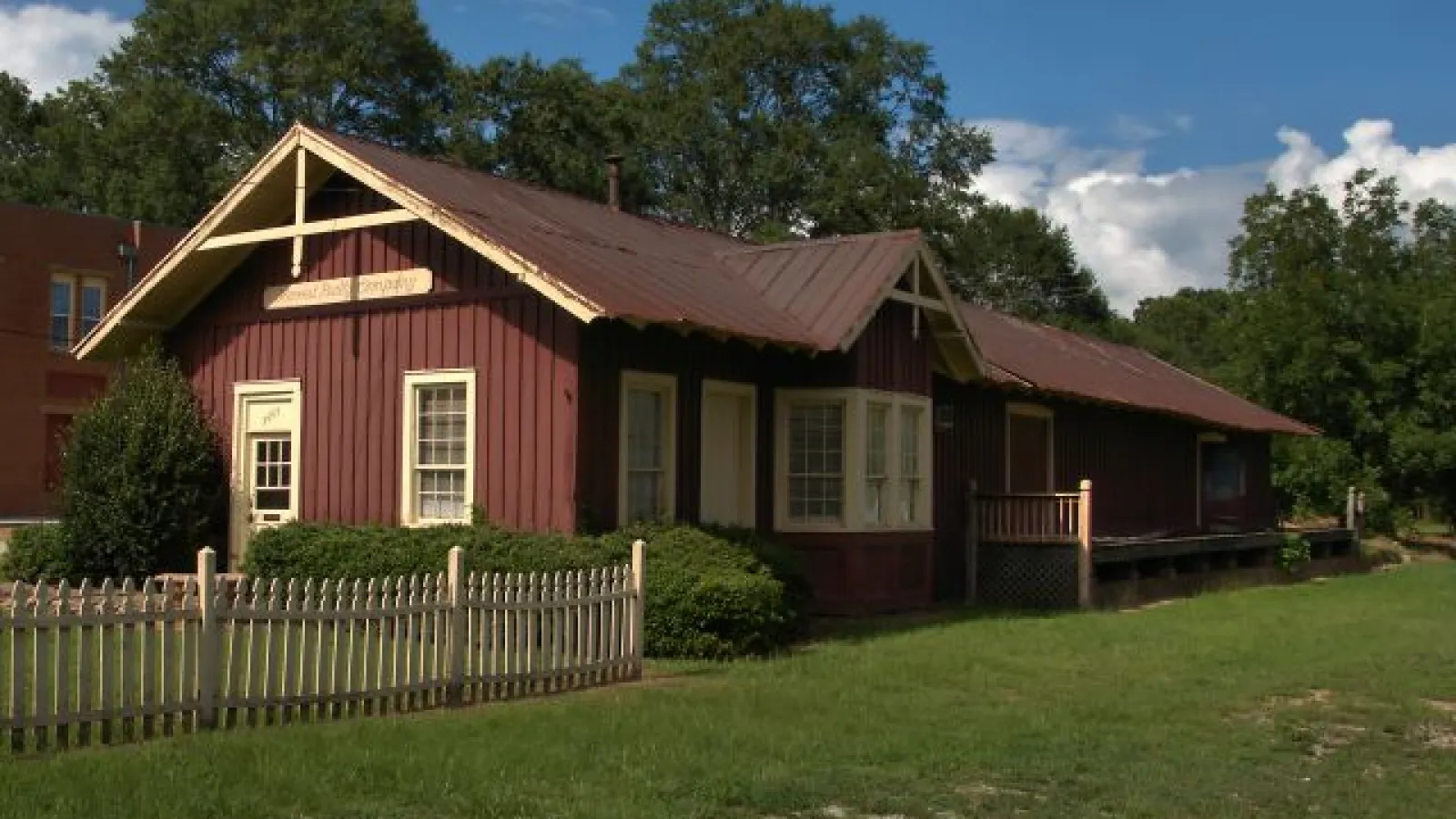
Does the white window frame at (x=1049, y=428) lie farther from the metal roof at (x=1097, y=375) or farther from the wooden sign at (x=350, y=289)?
the wooden sign at (x=350, y=289)

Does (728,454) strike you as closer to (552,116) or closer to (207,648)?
(207,648)

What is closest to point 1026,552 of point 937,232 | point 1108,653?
point 1108,653

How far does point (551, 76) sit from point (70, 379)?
22.2m

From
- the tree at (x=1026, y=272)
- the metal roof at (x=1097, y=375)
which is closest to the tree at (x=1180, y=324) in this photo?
the tree at (x=1026, y=272)

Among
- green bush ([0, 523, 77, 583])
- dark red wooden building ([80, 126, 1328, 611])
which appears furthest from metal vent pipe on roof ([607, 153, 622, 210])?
green bush ([0, 523, 77, 583])

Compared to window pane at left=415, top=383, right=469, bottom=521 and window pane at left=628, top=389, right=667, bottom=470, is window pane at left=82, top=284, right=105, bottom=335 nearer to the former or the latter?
window pane at left=415, top=383, right=469, bottom=521

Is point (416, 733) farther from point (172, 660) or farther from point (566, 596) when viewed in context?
point (566, 596)

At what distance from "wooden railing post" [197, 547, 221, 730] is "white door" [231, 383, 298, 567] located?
8662 mm

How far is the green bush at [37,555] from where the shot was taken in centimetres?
1731

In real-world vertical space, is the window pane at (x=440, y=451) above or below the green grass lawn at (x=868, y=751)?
above

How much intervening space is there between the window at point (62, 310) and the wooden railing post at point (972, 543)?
25.1 meters

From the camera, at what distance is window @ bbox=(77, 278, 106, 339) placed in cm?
3719

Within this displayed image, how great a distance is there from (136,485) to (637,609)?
7974mm

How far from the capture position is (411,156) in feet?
59.1
